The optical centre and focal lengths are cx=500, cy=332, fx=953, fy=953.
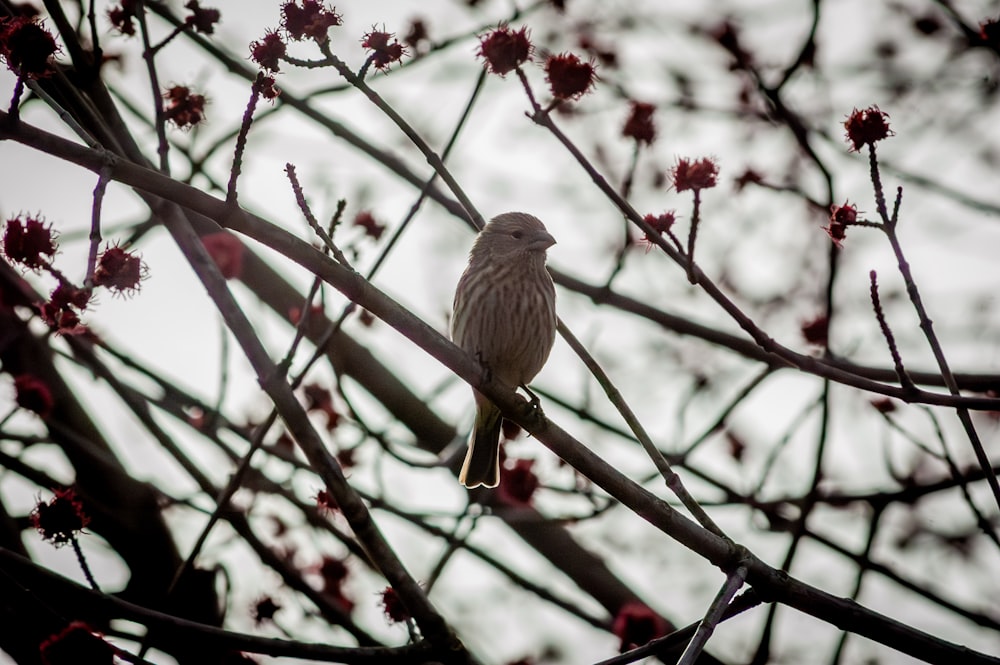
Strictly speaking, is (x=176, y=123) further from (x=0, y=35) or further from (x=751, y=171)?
(x=751, y=171)

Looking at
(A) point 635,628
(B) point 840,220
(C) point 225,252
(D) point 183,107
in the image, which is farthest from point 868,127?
(C) point 225,252

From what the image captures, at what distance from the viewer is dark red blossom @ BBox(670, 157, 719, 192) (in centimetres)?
360

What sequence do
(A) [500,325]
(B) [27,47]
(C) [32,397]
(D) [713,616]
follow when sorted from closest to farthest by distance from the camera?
(B) [27,47]
(D) [713,616]
(C) [32,397]
(A) [500,325]

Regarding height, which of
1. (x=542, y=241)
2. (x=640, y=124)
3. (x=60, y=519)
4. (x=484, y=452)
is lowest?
(x=60, y=519)

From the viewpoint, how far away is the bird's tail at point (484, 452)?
18.3ft

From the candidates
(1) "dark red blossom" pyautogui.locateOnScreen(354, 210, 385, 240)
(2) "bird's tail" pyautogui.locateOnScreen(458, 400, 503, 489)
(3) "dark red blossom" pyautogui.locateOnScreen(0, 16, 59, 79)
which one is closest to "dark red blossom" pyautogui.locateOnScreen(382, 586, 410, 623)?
(2) "bird's tail" pyautogui.locateOnScreen(458, 400, 503, 489)

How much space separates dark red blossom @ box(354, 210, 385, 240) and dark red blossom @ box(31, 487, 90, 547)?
6.63ft

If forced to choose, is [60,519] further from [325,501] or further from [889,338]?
[889,338]

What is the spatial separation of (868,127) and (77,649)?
3306 millimetres

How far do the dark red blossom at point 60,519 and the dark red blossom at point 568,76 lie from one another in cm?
255

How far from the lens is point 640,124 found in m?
4.41

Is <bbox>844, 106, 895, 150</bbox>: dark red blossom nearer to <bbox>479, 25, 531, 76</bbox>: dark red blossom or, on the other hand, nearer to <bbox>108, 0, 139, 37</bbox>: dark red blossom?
<bbox>479, 25, 531, 76</bbox>: dark red blossom

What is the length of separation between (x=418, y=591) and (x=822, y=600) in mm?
1650

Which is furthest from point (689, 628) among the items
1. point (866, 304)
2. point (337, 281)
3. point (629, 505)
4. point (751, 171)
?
point (866, 304)
